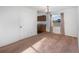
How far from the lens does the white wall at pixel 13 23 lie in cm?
383

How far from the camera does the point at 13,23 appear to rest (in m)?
4.43

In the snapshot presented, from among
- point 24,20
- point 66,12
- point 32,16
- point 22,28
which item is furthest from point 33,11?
point 66,12

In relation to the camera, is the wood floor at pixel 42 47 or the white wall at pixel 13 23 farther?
the white wall at pixel 13 23

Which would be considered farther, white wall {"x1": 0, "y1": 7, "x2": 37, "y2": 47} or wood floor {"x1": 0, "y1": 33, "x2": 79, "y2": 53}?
white wall {"x1": 0, "y1": 7, "x2": 37, "y2": 47}

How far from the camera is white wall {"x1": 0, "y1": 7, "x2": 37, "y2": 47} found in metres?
3.83

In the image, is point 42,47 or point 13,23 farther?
point 13,23

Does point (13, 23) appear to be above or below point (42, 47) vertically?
above

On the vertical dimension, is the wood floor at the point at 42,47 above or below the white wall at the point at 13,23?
below

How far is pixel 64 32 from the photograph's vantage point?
18.6 ft

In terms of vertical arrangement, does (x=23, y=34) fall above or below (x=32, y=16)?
below

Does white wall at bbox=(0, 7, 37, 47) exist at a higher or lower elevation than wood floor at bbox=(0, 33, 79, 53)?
higher
